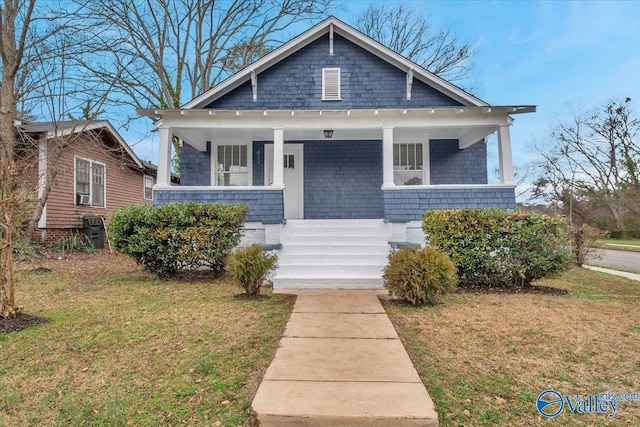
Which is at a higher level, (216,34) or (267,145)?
(216,34)

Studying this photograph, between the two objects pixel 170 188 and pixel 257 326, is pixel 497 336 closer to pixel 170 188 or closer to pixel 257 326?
pixel 257 326

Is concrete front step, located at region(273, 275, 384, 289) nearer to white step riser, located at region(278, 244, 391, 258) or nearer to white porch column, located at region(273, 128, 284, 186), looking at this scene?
white step riser, located at region(278, 244, 391, 258)

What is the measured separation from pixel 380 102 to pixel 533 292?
6.30 m

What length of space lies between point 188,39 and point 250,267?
17.0 metres

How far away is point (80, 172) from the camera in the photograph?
42.4ft

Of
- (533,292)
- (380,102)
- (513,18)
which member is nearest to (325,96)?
(380,102)

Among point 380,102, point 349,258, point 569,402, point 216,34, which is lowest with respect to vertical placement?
point 569,402

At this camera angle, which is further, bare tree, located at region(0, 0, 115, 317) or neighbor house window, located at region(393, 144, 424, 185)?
neighbor house window, located at region(393, 144, 424, 185)

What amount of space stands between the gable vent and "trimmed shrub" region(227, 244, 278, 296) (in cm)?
613

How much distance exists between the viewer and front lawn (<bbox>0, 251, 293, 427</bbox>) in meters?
2.40

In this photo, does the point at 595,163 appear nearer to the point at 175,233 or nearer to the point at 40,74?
the point at 175,233

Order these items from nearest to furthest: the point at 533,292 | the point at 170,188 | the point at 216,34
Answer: the point at 533,292 < the point at 170,188 < the point at 216,34

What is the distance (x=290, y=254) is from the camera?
6938 mm

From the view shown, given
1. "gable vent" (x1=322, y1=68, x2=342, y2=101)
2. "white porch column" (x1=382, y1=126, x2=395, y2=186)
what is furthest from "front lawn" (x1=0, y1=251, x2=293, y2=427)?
"gable vent" (x1=322, y1=68, x2=342, y2=101)
